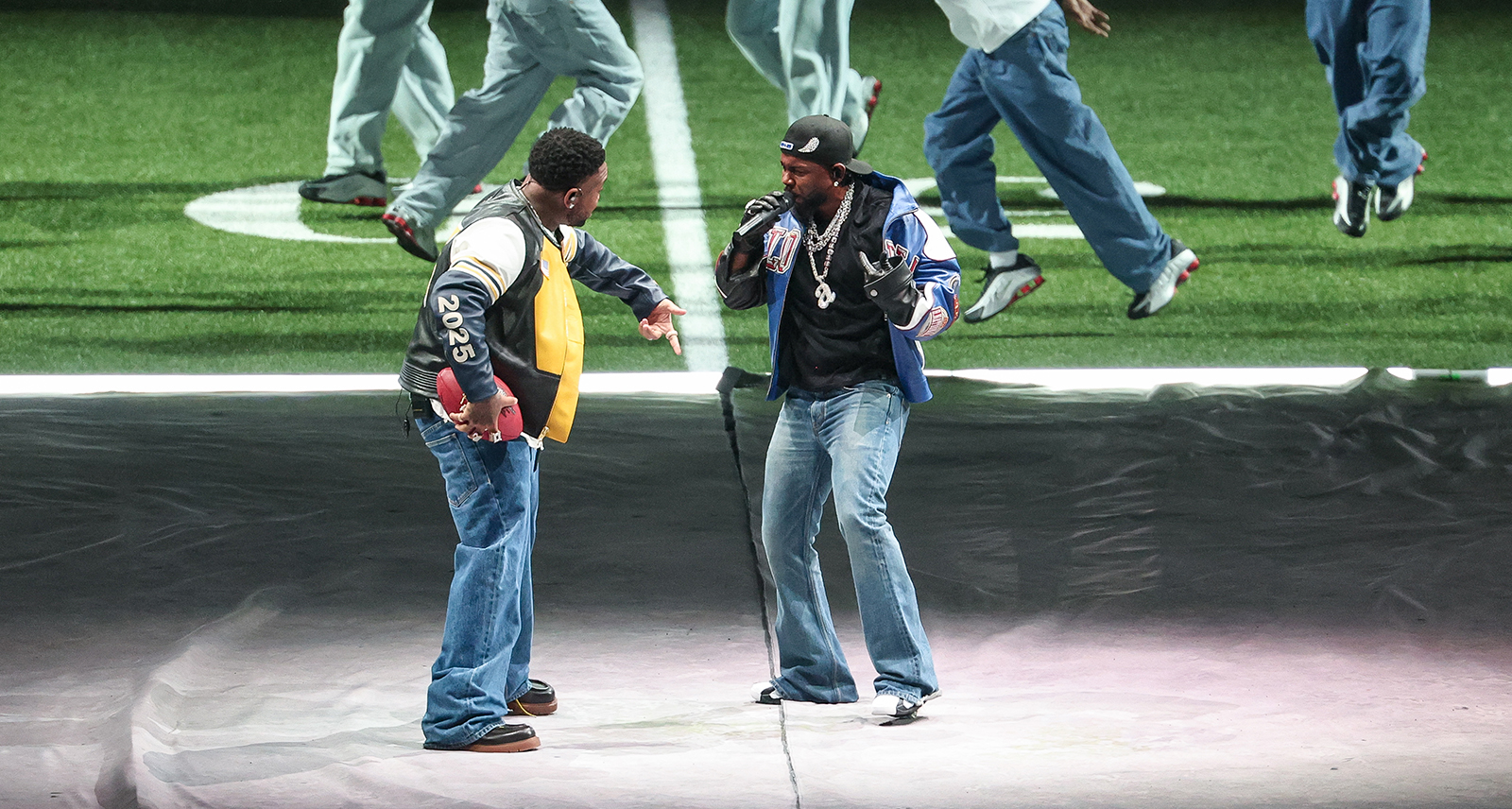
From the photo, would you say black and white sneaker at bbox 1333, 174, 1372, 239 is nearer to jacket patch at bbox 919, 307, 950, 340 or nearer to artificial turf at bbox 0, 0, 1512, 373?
artificial turf at bbox 0, 0, 1512, 373

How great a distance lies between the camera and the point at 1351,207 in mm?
11742

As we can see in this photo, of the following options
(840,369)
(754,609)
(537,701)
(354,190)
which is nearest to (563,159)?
(840,369)

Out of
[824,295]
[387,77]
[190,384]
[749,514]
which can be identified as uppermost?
[824,295]

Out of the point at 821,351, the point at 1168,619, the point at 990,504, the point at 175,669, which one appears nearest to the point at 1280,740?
the point at 1168,619

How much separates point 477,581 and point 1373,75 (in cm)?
700

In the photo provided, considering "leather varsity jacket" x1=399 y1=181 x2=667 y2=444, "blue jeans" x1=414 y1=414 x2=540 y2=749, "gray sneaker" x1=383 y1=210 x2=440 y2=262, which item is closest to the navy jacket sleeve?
"leather varsity jacket" x1=399 y1=181 x2=667 y2=444

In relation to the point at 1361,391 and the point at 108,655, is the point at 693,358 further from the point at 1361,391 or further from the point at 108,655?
the point at 108,655

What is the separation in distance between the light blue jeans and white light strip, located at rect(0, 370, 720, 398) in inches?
50.1

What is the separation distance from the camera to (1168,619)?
21.7 ft

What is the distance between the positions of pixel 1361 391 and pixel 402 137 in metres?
6.01

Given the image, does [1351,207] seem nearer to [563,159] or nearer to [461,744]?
[563,159]

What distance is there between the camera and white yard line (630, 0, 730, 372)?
10.4 metres

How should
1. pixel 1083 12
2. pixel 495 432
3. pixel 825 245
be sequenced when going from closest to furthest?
1. pixel 495 432
2. pixel 825 245
3. pixel 1083 12

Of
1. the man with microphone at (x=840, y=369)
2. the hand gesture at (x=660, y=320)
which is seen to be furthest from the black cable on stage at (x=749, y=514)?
the hand gesture at (x=660, y=320)
